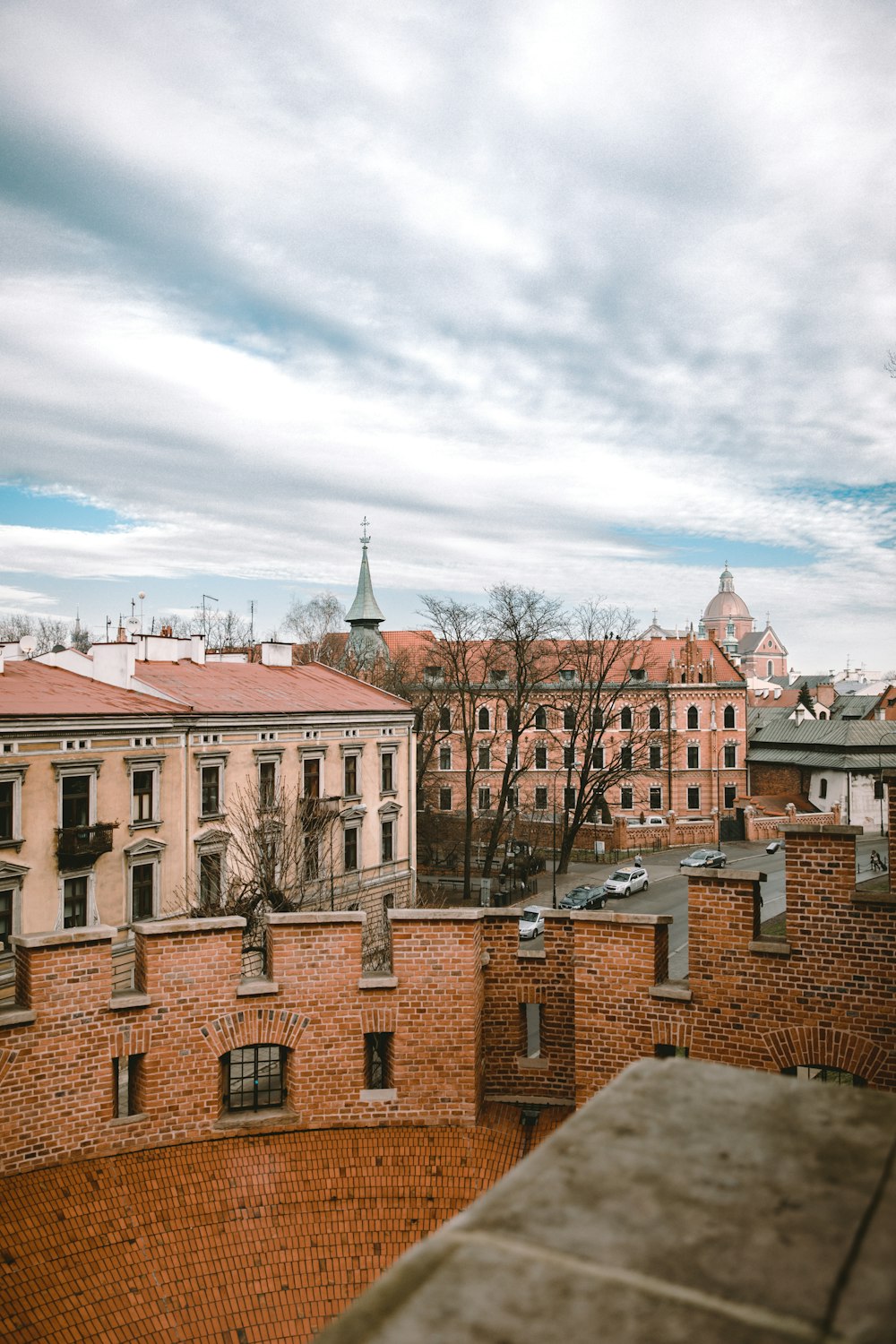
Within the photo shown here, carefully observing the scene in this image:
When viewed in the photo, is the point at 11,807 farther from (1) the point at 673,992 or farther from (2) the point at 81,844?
(1) the point at 673,992

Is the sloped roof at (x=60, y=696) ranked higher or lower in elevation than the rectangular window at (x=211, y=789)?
higher

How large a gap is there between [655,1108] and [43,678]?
25721 millimetres

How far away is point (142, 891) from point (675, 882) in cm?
2390

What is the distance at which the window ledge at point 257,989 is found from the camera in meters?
7.32

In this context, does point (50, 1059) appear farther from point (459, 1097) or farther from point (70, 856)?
point (70, 856)

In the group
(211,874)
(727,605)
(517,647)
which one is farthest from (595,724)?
(727,605)

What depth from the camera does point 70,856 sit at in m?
22.6

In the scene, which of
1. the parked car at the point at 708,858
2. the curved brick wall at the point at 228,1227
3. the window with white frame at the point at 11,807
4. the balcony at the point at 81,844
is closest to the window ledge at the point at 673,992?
the curved brick wall at the point at 228,1227

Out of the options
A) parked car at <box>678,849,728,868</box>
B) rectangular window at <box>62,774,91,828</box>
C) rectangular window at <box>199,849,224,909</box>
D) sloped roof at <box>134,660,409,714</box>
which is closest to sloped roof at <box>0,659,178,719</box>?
sloped roof at <box>134,660,409,714</box>

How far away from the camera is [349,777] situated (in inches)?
1286

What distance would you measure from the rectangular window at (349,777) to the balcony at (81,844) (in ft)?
32.8

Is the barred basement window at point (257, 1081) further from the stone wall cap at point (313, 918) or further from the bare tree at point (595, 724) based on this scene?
the bare tree at point (595, 724)

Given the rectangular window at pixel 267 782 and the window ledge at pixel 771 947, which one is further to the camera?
the rectangular window at pixel 267 782

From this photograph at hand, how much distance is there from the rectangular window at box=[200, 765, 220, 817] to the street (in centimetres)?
1014
